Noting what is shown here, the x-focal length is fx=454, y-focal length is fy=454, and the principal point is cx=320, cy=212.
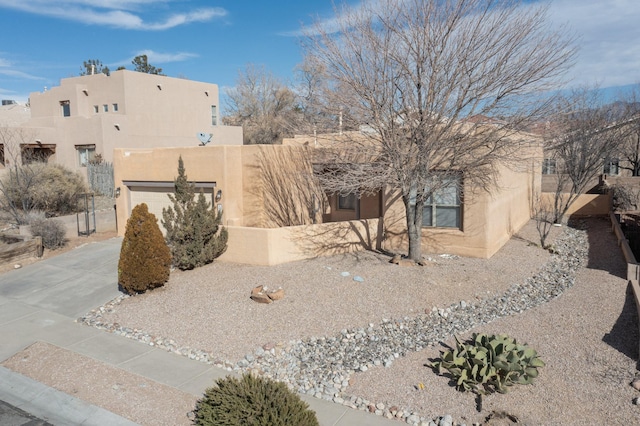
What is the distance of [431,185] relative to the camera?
11.9 metres

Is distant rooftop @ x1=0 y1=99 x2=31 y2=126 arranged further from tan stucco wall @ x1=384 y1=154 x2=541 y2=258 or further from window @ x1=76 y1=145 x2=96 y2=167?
tan stucco wall @ x1=384 y1=154 x2=541 y2=258

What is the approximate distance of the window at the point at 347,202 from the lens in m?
17.5

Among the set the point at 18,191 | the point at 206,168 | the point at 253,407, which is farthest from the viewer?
the point at 18,191

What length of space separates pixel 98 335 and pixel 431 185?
853 cm

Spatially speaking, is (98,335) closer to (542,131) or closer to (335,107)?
(335,107)

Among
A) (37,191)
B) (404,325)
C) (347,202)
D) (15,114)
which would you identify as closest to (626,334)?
(404,325)

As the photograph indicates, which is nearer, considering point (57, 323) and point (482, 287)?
point (57, 323)

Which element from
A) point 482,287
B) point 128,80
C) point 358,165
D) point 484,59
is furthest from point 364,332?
point 128,80

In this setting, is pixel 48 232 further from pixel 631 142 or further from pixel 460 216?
pixel 631 142

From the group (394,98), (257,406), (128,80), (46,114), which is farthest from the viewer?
(46,114)

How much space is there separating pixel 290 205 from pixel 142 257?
20.5 ft

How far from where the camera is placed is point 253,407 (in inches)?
214

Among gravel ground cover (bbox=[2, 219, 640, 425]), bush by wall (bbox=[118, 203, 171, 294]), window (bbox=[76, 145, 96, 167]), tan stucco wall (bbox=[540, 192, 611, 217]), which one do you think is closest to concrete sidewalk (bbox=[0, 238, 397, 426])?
gravel ground cover (bbox=[2, 219, 640, 425])

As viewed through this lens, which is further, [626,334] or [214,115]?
[214,115]
